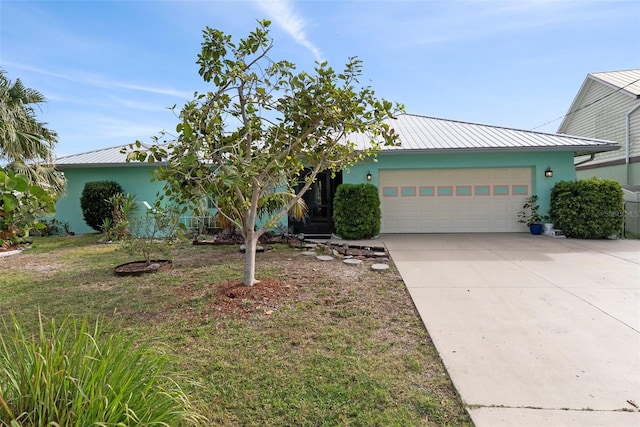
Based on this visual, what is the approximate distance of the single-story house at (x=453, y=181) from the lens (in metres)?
10.8

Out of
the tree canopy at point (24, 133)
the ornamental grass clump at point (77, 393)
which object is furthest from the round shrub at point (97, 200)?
the ornamental grass clump at point (77, 393)

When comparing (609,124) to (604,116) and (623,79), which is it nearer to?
(604,116)

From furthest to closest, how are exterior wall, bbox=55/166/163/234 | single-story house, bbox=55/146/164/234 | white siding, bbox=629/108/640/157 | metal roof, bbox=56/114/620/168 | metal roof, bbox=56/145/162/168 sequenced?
white siding, bbox=629/108/640/157 < exterior wall, bbox=55/166/163/234 < single-story house, bbox=55/146/164/234 < metal roof, bbox=56/145/162/168 < metal roof, bbox=56/114/620/168

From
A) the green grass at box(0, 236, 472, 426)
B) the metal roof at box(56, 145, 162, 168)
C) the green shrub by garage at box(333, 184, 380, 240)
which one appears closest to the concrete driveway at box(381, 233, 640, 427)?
the green grass at box(0, 236, 472, 426)

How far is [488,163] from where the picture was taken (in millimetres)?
10883

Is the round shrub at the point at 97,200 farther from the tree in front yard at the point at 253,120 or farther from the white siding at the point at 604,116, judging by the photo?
the white siding at the point at 604,116

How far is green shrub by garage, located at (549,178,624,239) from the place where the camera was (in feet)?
30.8

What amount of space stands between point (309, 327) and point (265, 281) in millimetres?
1754

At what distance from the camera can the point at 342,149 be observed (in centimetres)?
526

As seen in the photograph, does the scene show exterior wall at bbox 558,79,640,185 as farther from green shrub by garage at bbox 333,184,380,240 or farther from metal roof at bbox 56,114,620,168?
green shrub by garage at bbox 333,184,380,240

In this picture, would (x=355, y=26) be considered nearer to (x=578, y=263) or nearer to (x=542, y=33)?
(x=542, y=33)

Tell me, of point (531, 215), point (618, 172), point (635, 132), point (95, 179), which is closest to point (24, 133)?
point (95, 179)

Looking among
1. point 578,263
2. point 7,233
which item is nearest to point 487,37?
point 578,263

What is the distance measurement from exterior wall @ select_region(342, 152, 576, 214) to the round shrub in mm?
7874
